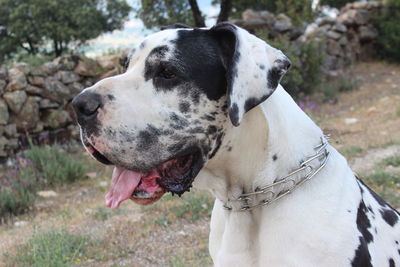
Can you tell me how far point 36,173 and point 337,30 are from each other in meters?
9.77

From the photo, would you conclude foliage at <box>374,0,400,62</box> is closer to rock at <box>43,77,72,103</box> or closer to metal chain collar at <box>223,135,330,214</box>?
rock at <box>43,77,72,103</box>

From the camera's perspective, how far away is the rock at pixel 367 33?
14.7m

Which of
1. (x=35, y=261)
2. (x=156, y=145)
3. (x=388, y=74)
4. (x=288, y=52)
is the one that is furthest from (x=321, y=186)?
(x=388, y=74)

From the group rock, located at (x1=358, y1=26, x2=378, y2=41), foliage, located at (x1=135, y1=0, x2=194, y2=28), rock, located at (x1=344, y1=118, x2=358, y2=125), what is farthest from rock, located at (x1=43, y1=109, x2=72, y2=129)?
rock, located at (x1=358, y1=26, x2=378, y2=41)

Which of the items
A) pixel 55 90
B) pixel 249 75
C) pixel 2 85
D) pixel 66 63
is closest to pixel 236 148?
pixel 249 75

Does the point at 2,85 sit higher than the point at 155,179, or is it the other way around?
the point at 155,179

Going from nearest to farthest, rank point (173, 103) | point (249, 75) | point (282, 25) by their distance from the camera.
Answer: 1. point (249, 75)
2. point (173, 103)
3. point (282, 25)

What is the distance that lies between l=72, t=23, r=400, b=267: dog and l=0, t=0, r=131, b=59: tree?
734 inches

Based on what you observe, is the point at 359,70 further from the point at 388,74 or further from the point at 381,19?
the point at 381,19

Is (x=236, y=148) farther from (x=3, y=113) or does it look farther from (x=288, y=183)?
(x=3, y=113)

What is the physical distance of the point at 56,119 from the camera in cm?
824

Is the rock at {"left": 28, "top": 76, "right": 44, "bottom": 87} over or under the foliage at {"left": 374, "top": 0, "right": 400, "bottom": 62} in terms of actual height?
over

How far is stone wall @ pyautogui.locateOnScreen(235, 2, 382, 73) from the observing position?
11625mm

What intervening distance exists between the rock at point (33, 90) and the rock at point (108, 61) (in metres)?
1.43
